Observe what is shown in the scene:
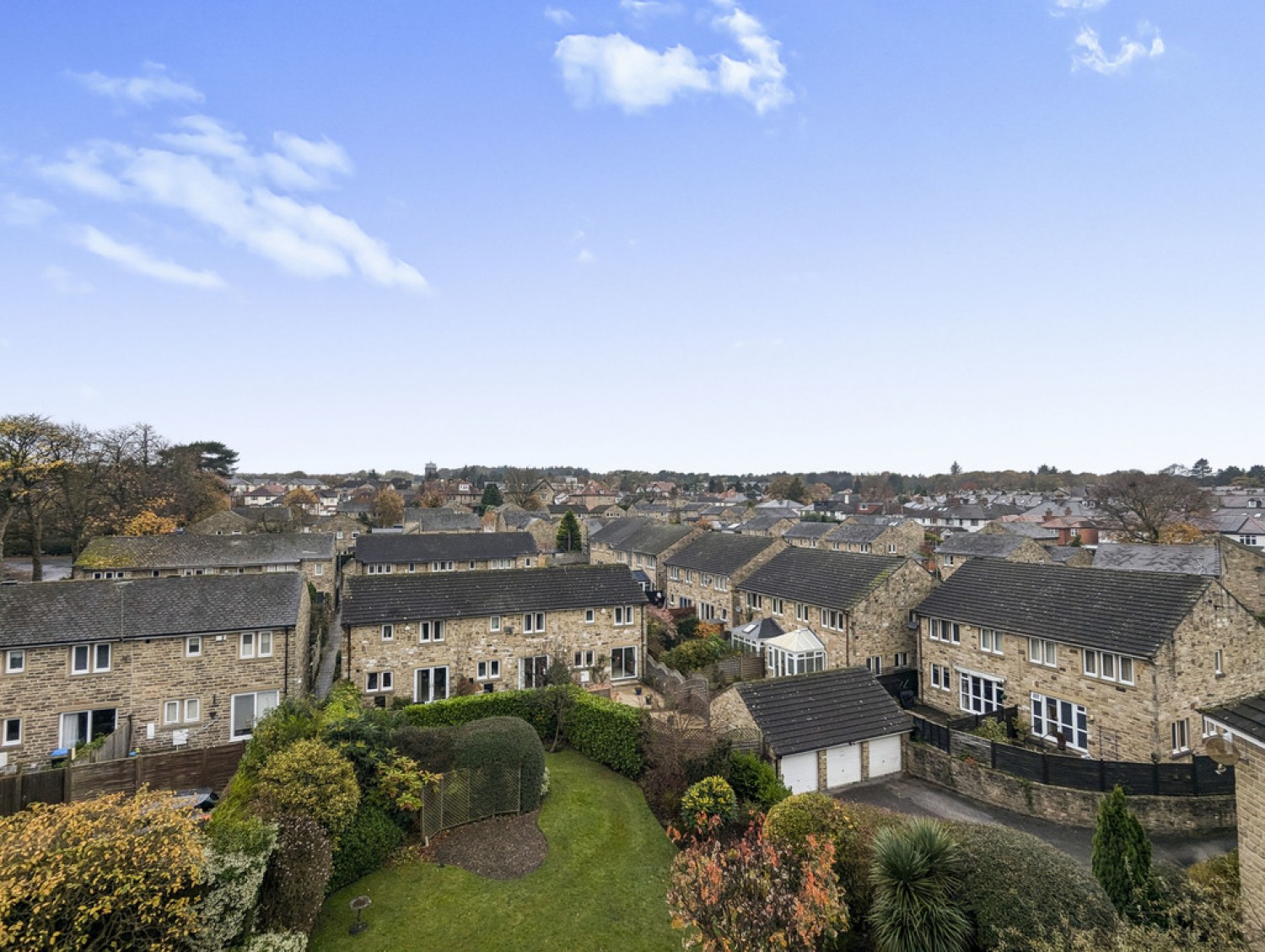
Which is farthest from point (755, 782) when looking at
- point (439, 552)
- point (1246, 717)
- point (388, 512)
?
point (388, 512)

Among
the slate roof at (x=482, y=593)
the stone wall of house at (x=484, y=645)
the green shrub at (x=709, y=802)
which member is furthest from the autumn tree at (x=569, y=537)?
the green shrub at (x=709, y=802)

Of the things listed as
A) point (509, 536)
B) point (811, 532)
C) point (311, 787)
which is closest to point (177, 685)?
point (311, 787)

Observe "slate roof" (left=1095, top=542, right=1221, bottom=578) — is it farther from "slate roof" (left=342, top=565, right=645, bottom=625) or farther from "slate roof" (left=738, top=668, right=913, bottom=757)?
"slate roof" (left=342, top=565, right=645, bottom=625)

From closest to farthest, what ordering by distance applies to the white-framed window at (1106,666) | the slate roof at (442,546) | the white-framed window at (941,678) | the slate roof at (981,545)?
the white-framed window at (1106,666), the white-framed window at (941,678), the slate roof at (981,545), the slate roof at (442,546)

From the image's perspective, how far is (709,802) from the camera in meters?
16.3

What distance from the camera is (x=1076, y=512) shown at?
9344 centimetres

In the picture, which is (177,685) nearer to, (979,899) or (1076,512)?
(979,899)

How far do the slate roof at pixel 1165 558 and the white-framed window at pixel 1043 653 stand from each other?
72.2 feet

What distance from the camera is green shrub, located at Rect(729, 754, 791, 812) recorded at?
56.5 ft

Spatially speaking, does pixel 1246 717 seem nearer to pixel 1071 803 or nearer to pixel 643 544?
pixel 1071 803

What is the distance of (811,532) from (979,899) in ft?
238

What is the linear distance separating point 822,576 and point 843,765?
14.1 m

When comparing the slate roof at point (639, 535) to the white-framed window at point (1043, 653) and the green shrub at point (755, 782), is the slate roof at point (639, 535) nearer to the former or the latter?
the white-framed window at point (1043, 653)

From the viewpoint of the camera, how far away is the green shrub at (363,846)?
14.7 metres
